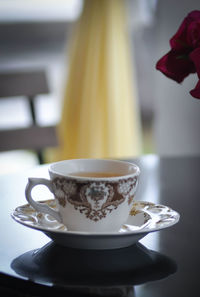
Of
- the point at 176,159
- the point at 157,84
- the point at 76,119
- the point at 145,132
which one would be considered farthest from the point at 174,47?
the point at 145,132

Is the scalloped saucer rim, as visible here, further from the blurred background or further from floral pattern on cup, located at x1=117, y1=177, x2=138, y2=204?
the blurred background

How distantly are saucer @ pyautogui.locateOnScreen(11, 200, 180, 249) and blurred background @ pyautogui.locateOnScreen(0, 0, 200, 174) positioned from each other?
0.90 meters

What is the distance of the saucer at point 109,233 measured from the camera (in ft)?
1.64

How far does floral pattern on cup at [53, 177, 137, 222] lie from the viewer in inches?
20.3

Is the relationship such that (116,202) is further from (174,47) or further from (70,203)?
(174,47)

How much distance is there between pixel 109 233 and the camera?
0.49 metres

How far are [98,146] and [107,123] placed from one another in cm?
9

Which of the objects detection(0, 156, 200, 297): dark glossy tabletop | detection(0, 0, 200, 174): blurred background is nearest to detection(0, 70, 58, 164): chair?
detection(0, 0, 200, 174): blurred background

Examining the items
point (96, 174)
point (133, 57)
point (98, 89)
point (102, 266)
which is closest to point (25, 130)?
point (98, 89)

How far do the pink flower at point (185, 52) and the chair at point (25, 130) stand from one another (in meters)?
0.85

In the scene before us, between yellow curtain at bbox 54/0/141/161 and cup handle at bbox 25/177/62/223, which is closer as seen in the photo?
cup handle at bbox 25/177/62/223

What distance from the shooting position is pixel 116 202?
1.73ft

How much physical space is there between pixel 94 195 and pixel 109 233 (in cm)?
4

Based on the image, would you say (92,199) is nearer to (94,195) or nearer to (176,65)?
(94,195)
